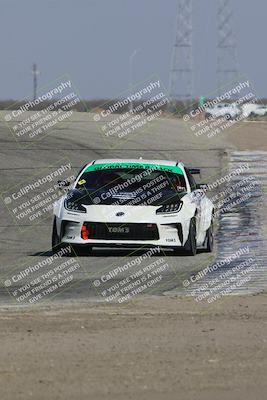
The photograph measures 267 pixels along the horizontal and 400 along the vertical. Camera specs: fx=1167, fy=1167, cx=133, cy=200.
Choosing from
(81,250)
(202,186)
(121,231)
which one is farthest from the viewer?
(202,186)

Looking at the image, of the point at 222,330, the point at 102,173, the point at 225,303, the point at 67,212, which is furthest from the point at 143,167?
the point at 222,330

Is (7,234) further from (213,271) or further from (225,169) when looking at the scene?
(225,169)

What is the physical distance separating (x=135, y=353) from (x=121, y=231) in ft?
25.6

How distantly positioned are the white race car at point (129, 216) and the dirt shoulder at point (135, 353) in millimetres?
5196

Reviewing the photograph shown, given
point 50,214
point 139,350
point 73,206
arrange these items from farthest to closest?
point 50,214 < point 73,206 < point 139,350

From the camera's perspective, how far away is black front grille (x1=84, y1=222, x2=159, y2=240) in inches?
619

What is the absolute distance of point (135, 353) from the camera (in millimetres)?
7996

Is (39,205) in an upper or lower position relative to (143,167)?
lower

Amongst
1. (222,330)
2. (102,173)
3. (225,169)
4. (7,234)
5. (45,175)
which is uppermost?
(222,330)

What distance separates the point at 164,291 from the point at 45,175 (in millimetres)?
17977

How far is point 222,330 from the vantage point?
9047mm

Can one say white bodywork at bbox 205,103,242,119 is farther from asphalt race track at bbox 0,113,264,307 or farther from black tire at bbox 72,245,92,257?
black tire at bbox 72,245,92,257

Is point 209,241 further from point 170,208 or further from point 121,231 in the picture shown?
point 121,231

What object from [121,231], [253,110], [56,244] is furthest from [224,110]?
[121,231]
